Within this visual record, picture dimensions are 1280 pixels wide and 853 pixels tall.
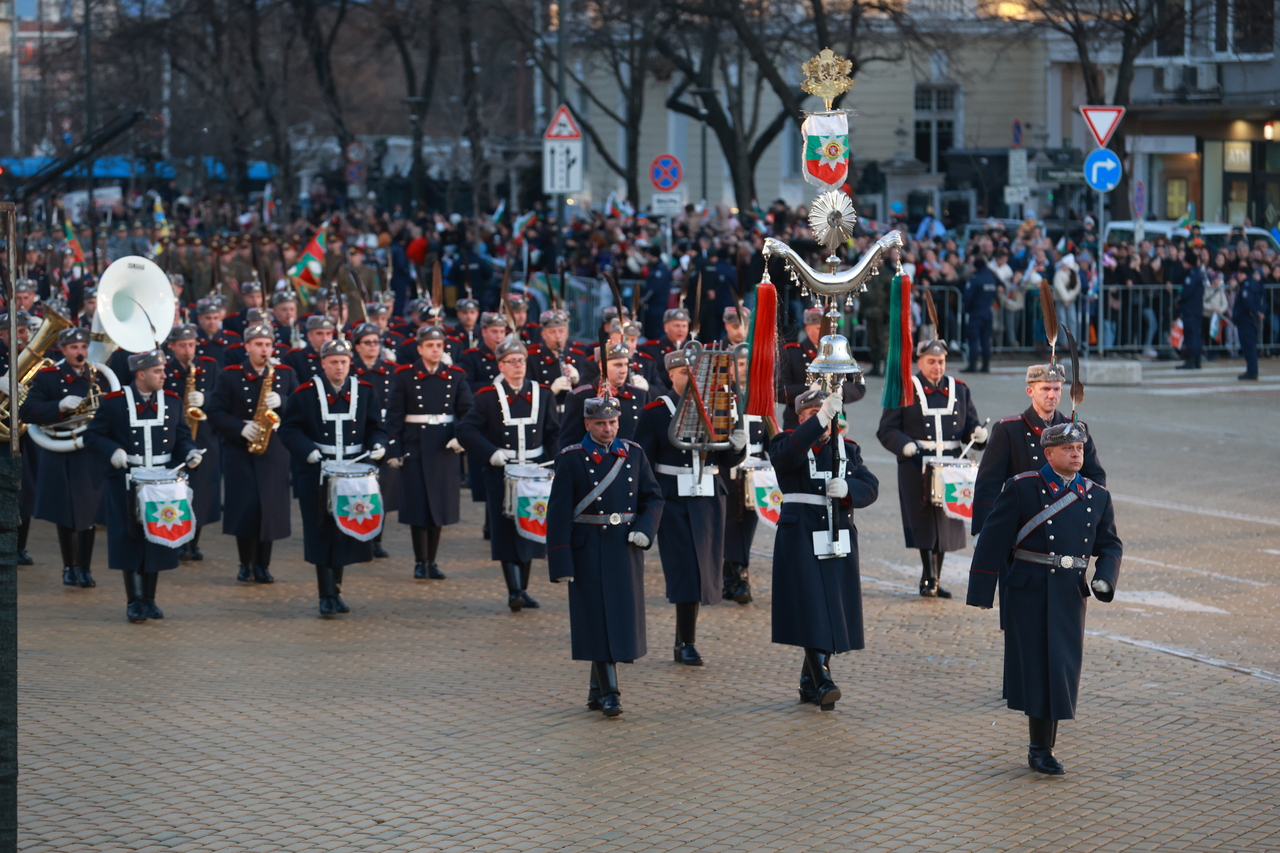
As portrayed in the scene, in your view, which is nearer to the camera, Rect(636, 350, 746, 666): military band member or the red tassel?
the red tassel

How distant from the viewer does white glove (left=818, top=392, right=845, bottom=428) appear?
373 inches

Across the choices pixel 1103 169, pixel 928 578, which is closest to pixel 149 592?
pixel 928 578

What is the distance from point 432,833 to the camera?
7570 mm

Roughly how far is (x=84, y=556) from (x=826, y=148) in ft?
22.9

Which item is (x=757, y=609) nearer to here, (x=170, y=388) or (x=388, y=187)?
(x=170, y=388)

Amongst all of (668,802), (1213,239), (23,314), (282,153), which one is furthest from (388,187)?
(668,802)

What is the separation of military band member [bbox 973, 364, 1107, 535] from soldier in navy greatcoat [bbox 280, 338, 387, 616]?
4.37 meters

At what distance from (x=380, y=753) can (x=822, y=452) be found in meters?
2.95

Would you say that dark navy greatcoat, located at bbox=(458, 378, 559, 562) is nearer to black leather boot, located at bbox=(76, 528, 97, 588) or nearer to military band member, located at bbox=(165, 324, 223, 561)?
military band member, located at bbox=(165, 324, 223, 561)

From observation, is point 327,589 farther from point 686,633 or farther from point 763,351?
point 763,351

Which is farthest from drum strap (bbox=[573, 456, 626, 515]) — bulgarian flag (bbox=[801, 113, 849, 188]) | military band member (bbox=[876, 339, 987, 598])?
military band member (bbox=[876, 339, 987, 598])

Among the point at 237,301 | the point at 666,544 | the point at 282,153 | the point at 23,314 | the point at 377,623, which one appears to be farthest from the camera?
the point at 282,153

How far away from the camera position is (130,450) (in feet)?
40.8

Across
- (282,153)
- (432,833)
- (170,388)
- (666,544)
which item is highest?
(282,153)
